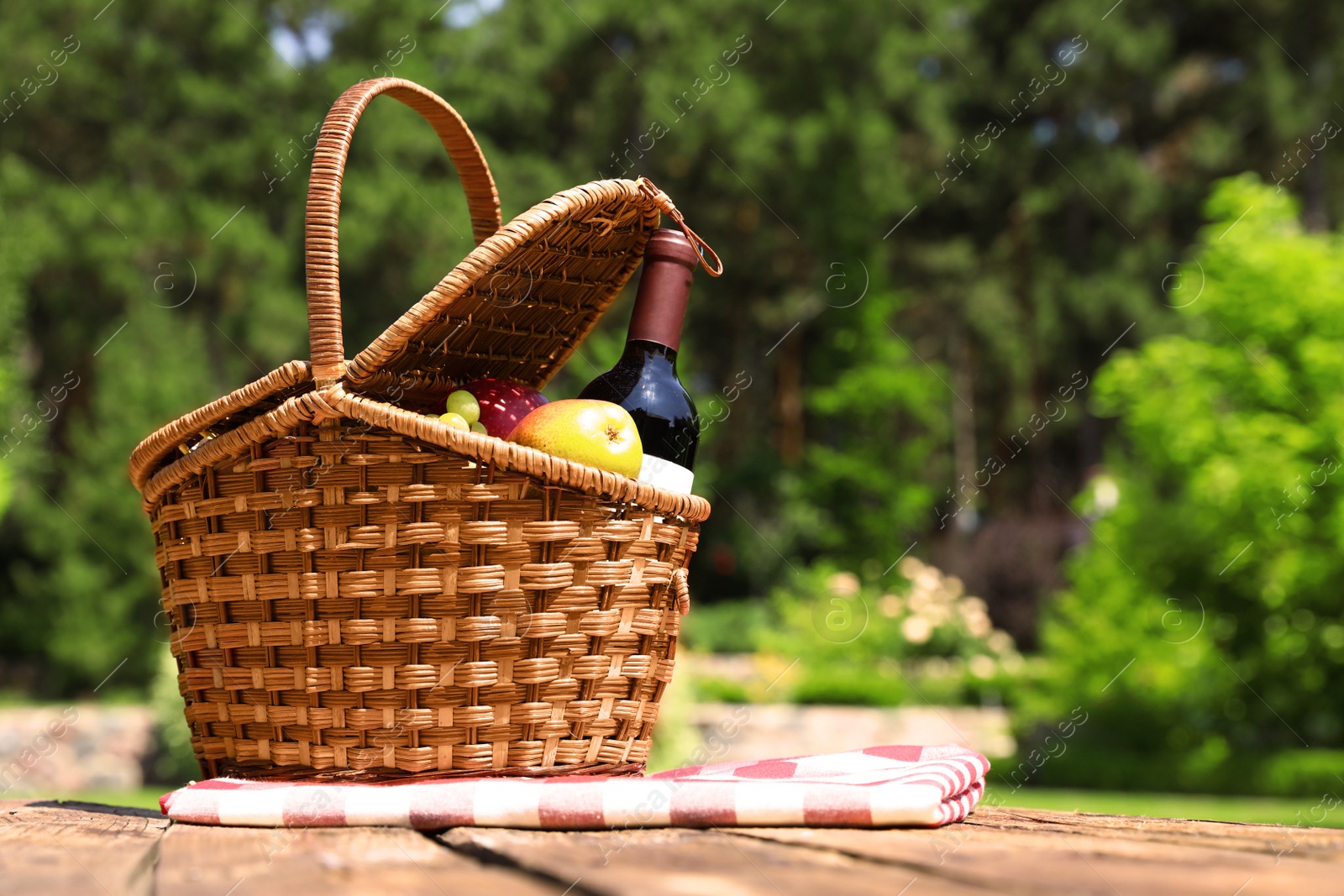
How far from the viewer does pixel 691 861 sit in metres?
0.94

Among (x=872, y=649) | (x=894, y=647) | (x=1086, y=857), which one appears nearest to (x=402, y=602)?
(x=1086, y=857)

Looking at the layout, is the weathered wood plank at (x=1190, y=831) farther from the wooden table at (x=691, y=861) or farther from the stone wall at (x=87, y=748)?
the stone wall at (x=87, y=748)

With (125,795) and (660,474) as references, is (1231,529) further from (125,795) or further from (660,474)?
(125,795)

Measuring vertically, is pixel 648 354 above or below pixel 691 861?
above

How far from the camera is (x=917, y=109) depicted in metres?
17.6

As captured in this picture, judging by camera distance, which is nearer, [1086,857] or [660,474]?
[1086,857]

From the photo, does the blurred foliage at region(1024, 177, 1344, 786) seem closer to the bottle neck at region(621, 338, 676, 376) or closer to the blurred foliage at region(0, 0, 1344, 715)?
the blurred foliage at region(0, 0, 1344, 715)

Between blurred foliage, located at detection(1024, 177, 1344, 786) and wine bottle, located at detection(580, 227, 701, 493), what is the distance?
23.3 feet

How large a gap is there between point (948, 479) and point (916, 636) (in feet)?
32.3

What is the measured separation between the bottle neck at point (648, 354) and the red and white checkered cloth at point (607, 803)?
26.3 inches

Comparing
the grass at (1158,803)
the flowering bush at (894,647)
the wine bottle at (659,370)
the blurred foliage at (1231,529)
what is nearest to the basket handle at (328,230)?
the wine bottle at (659,370)

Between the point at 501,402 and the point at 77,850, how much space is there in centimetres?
86

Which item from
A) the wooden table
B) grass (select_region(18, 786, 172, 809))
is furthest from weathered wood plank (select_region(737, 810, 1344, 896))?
grass (select_region(18, 786, 172, 809))

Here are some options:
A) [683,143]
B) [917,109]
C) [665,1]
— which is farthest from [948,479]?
[665,1]
